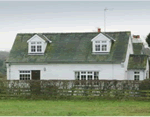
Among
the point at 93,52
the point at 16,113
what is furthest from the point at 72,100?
the point at 93,52

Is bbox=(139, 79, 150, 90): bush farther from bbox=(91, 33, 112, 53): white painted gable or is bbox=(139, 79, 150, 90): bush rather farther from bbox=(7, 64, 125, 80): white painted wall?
bbox=(91, 33, 112, 53): white painted gable

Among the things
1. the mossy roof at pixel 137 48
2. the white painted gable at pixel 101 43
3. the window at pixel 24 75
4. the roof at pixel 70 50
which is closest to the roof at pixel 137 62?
the roof at pixel 70 50

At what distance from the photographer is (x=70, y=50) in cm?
3312

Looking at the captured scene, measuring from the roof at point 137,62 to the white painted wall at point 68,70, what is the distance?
2.29m

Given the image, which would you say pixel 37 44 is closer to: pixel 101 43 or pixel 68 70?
pixel 68 70

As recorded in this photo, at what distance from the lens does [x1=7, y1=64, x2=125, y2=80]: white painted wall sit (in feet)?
100

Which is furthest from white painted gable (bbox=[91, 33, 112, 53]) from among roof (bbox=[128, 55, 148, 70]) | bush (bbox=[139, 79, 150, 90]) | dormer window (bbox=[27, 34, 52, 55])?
bush (bbox=[139, 79, 150, 90])

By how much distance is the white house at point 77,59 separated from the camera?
31.1 m

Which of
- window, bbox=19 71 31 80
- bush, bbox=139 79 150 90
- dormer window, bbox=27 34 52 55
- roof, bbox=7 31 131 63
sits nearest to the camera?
bush, bbox=139 79 150 90

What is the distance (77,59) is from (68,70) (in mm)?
1297

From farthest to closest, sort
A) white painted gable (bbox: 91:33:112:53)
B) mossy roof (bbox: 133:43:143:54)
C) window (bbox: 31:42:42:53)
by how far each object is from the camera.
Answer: mossy roof (bbox: 133:43:143:54) → window (bbox: 31:42:42:53) → white painted gable (bbox: 91:33:112:53)

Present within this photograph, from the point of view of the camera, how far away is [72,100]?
23562 mm

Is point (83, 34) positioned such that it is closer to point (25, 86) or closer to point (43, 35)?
point (43, 35)

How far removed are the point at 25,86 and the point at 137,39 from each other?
27.7 meters
